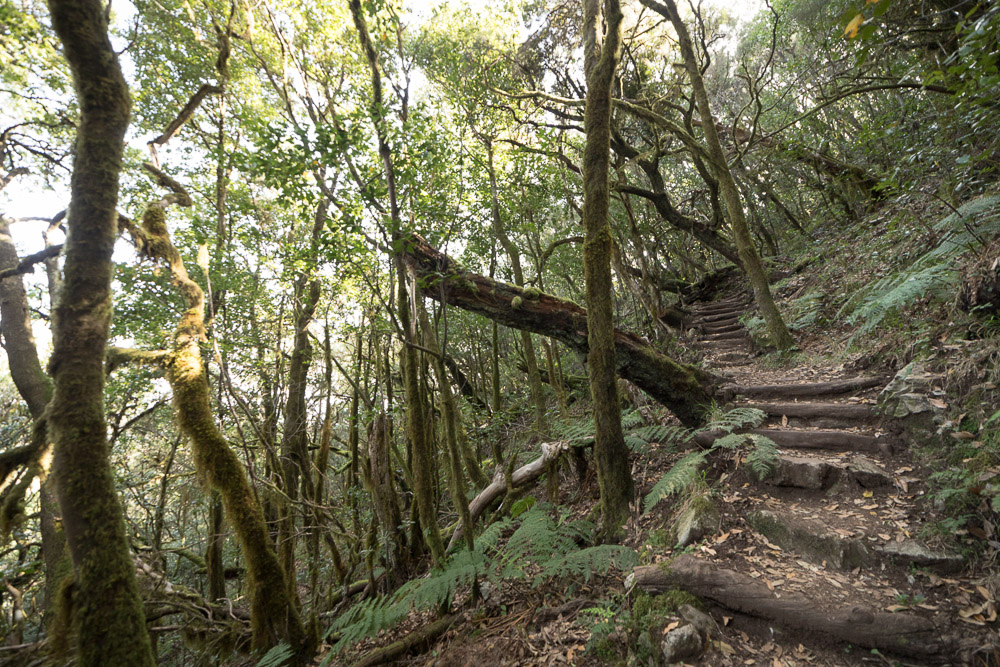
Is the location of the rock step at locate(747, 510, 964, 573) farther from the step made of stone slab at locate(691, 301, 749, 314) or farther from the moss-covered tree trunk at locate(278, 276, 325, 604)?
the step made of stone slab at locate(691, 301, 749, 314)

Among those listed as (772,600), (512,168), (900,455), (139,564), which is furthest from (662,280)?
(139,564)

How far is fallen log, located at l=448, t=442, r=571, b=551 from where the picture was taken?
16.8ft

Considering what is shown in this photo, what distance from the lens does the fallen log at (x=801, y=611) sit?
7.35 ft

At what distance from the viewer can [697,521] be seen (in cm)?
344

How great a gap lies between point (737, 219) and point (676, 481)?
5.45 metres

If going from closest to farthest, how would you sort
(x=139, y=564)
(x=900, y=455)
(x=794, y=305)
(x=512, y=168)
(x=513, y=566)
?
(x=513, y=566)
(x=900, y=455)
(x=139, y=564)
(x=794, y=305)
(x=512, y=168)

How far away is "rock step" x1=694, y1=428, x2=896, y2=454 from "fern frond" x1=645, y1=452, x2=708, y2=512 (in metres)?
0.74

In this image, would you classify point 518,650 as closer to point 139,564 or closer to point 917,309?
point 139,564

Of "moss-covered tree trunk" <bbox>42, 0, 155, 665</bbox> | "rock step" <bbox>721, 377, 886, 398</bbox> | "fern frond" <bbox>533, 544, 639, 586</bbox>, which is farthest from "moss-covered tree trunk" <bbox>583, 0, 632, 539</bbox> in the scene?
"moss-covered tree trunk" <bbox>42, 0, 155, 665</bbox>

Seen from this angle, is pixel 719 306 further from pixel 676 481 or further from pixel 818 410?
pixel 676 481

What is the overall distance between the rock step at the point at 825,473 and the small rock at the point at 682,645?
6.08ft

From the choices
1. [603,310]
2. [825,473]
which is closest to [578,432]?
[603,310]

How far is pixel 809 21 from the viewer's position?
1087cm

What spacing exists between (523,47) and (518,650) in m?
11.9
